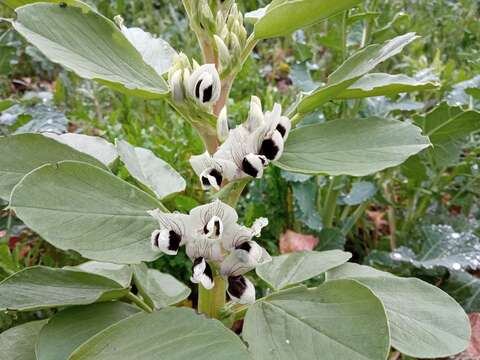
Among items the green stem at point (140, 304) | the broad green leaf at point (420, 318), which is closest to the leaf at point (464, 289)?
the broad green leaf at point (420, 318)

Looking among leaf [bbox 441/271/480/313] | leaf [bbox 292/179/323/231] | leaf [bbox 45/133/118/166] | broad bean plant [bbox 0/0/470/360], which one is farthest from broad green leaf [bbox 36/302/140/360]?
leaf [bbox 441/271/480/313]

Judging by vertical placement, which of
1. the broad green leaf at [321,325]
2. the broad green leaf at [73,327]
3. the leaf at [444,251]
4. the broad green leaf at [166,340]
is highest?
the broad green leaf at [166,340]

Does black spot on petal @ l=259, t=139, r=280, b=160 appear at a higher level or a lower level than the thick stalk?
higher

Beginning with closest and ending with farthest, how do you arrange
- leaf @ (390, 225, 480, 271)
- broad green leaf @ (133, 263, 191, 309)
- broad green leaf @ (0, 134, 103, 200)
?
1. broad green leaf @ (0, 134, 103, 200)
2. broad green leaf @ (133, 263, 191, 309)
3. leaf @ (390, 225, 480, 271)

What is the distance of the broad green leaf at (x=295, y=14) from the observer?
609mm

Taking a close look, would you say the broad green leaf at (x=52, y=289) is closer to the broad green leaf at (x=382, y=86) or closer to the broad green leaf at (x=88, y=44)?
the broad green leaf at (x=88, y=44)

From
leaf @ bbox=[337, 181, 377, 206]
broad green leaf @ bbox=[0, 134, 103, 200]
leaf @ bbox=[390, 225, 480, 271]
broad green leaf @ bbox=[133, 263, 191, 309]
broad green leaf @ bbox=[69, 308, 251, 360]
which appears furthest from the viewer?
leaf @ bbox=[337, 181, 377, 206]

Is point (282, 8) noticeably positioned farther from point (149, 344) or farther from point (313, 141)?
A: point (149, 344)

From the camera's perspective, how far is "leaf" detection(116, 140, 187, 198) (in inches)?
32.3

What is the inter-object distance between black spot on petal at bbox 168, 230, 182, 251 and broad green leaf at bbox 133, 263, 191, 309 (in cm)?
16

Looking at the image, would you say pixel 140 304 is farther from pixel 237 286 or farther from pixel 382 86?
pixel 382 86

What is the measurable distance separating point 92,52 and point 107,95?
4.67 ft

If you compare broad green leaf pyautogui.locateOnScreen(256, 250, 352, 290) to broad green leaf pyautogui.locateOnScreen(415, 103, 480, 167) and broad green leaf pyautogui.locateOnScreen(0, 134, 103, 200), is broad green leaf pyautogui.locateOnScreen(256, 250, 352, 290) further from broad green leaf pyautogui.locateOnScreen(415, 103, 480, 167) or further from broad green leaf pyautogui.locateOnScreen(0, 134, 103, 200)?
broad green leaf pyautogui.locateOnScreen(415, 103, 480, 167)

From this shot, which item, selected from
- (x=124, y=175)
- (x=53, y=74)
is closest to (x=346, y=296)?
(x=124, y=175)
